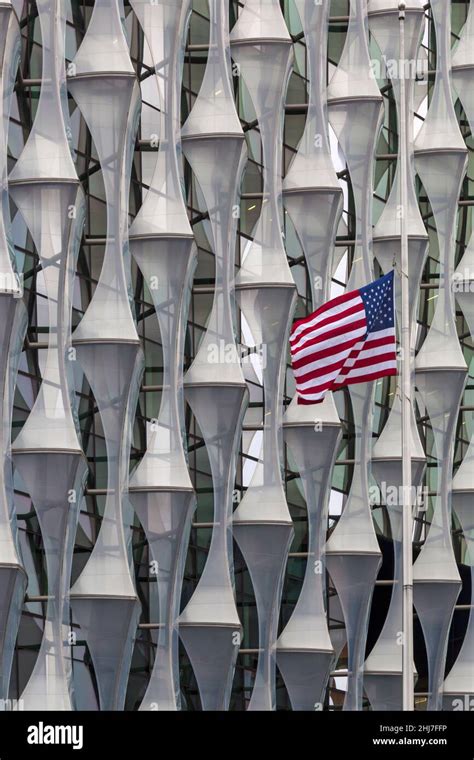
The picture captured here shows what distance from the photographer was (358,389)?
4072 centimetres

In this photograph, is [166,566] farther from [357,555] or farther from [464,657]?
[464,657]

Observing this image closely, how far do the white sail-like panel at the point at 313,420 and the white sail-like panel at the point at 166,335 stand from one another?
2467mm

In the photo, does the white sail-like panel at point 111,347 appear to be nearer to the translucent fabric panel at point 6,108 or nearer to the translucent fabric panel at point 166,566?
the translucent fabric panel at point 166,566

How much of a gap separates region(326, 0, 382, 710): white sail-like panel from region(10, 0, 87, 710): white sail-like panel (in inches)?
230

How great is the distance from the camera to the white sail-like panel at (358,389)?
132 feet

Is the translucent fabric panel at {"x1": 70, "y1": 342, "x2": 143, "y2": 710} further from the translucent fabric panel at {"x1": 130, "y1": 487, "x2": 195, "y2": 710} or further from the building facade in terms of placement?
the translucent fabric panel at {"x1": 130, "y1": 487, "x2": 195, "y2": 710}

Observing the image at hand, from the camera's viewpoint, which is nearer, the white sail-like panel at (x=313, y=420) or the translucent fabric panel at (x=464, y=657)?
the white sail-like panel at (x=313, y=420)

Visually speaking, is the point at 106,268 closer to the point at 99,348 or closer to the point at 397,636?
the point at 99,348

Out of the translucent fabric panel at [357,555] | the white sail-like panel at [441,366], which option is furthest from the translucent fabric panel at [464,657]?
the translucent fabric panel at [357,555]

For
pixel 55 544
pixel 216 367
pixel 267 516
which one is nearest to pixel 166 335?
pixel 216 367

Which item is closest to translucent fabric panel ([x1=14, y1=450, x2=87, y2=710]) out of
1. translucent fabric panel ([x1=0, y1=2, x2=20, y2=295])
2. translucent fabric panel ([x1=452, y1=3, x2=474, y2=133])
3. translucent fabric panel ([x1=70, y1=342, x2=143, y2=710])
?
translucent fabric panel ([x1=70, y1=342, x2=143, y2=710])

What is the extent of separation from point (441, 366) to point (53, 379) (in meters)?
8.49
